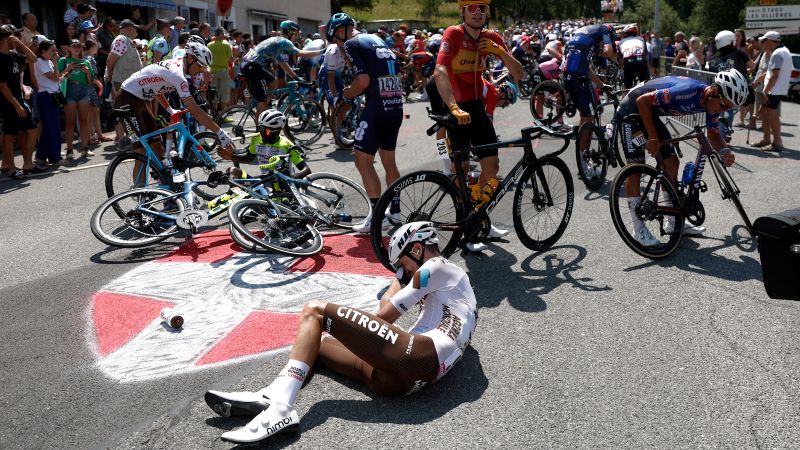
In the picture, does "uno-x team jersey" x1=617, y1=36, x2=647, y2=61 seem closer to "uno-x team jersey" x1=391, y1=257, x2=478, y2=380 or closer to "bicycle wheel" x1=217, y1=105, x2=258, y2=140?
"bicycle wheel" x1=217, y1=105, x2=258, y2=140

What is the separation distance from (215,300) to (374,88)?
2713 mm

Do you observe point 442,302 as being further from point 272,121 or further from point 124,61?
point 124,61

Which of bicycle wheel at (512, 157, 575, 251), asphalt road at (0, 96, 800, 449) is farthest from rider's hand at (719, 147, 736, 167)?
bicycle wheel at (512, 157, 575, 251)

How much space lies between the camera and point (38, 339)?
17.4 ft

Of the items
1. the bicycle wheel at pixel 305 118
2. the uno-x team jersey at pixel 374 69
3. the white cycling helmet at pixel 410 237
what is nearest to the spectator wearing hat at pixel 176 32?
the bicycle wheel at pixel 305 118

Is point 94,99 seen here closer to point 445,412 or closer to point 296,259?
point 296,259

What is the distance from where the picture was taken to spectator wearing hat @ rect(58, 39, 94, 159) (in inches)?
499

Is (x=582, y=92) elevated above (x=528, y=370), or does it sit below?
above

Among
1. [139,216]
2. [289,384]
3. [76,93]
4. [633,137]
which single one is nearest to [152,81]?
[139,216]

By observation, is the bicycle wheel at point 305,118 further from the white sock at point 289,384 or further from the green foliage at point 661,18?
the green foliage at point 661,18

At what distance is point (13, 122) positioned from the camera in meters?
10.7

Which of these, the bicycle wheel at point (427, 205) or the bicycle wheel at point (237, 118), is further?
the bicycle wheel at point (237, 118)

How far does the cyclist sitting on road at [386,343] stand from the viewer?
3.96m

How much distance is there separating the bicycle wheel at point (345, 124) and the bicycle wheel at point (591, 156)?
4.39 m
